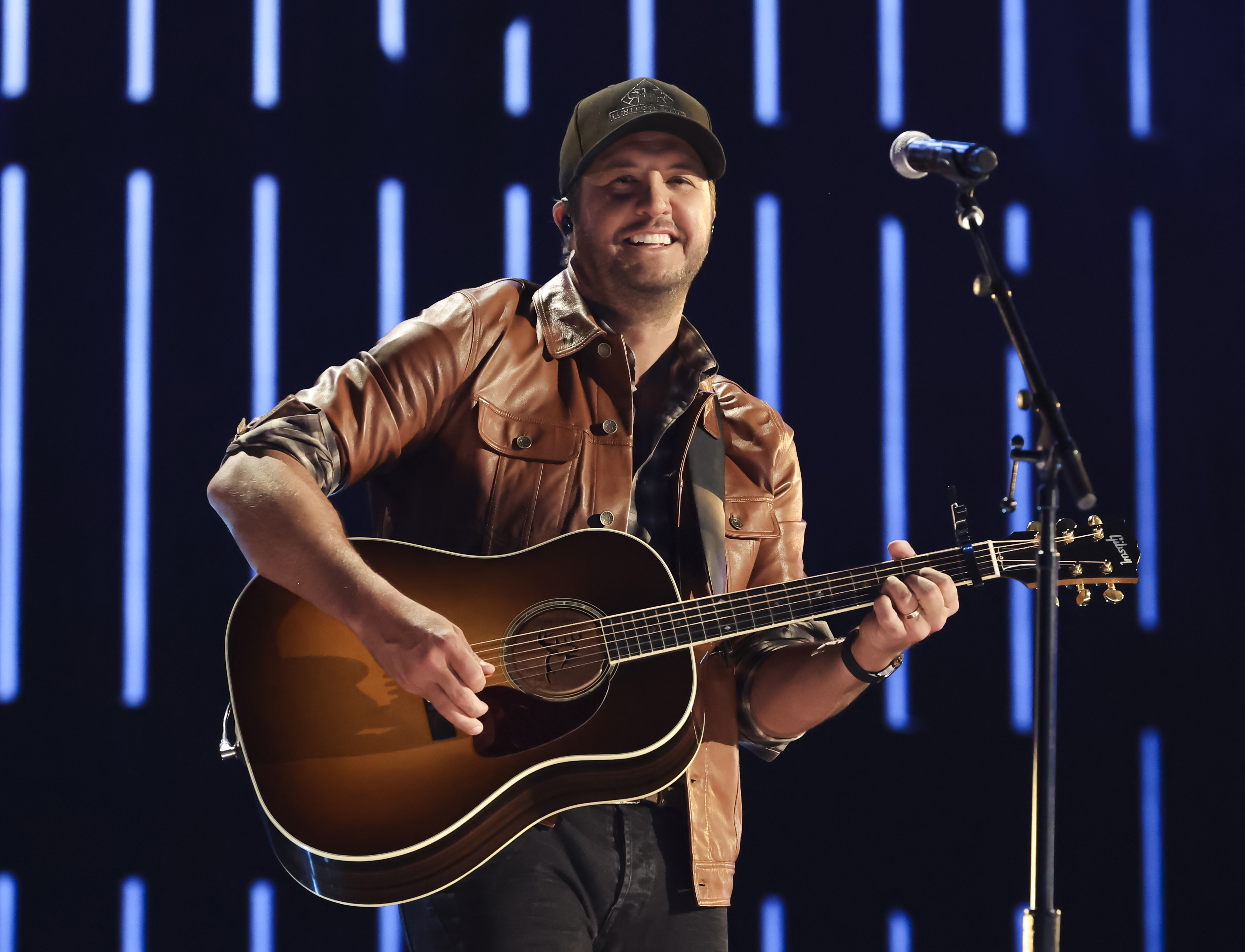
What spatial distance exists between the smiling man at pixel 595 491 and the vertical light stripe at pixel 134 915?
1352 mm

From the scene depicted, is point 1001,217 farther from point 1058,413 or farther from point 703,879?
point 703,879

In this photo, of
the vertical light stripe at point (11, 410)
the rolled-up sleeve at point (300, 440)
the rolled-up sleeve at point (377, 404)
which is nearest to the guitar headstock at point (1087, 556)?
the rolled-up sleeve at point (377, 404)

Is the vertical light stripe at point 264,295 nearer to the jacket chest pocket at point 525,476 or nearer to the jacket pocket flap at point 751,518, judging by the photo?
the jacket chest pocket at point 525,476

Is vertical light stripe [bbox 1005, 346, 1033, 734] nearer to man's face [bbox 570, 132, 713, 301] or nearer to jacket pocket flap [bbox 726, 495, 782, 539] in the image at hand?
jacket pocket flap [bbox 726, 495, 782, 539]

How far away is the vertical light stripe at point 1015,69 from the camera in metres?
3.34

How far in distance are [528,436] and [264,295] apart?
4.30 ft

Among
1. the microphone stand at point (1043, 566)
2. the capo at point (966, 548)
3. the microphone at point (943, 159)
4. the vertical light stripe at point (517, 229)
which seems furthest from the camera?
the vertical light stripe at point (517, 229)

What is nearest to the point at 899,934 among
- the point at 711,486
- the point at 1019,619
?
the point at 1019,619

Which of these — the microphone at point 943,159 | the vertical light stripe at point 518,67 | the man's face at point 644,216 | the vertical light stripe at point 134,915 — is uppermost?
the vertical light stripe at point 518,67

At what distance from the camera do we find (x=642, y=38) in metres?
3.27

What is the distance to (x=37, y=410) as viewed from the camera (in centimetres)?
303

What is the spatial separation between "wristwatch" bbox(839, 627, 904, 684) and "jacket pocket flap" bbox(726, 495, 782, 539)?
35 centimetres

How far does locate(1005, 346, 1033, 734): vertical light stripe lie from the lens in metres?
3.19

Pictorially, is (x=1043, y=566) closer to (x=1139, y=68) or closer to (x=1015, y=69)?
(x=1015, y=69)
